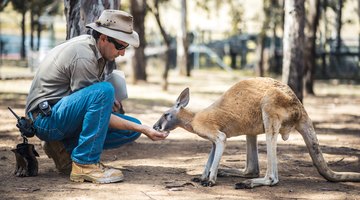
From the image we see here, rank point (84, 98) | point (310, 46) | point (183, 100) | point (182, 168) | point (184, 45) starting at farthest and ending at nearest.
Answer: point (184, 45)
point (310, 46)
point (182, 168)
point (183, 100)
point (84, 98)

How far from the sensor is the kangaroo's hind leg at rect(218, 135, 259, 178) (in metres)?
5.73

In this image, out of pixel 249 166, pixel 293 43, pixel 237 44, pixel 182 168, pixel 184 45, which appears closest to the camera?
pixel 249 166

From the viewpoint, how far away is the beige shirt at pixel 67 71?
517 centimetres

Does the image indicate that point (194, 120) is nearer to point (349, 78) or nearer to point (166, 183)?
point (166, 183)

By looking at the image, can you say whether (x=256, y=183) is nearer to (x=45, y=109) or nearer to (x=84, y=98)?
(x=84, y=98)

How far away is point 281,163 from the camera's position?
6.50 m

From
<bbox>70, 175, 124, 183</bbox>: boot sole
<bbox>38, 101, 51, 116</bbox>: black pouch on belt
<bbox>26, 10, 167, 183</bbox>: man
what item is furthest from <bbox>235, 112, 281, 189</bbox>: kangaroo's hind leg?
<bbox>38, 101, 51, 116</bbox>: black pouch on belt

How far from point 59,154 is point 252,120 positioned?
1.71 metres

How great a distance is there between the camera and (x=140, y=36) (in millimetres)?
17062

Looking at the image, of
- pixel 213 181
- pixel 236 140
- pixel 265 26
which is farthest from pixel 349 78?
pixel 213 181

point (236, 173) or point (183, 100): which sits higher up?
point (183, 100)

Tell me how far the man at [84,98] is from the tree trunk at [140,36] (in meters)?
11.8

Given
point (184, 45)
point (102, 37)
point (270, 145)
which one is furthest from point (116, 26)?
point (184, 45)

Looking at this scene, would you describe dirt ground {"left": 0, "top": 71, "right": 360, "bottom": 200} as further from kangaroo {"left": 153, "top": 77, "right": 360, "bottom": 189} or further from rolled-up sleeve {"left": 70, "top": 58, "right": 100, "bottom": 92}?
rolled-up sleeve {"left": 70, "top": 58, "right": 100, "bottom": 92}
